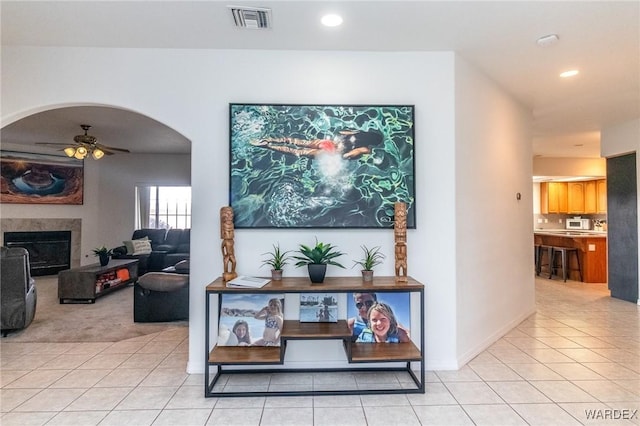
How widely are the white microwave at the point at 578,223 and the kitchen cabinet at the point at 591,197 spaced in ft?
1.32

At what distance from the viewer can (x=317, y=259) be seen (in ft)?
8.73

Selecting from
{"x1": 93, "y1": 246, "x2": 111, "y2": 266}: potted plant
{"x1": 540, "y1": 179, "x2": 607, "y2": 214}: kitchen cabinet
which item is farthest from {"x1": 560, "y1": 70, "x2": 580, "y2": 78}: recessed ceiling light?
{"x1": 93, "y1": 246, "x2": 111, "y2": 266}: potted plant

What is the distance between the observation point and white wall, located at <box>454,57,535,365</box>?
10.1ft

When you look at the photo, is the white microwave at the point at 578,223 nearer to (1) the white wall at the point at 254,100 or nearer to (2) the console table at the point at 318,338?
(1) the white wall at the point at 254,100

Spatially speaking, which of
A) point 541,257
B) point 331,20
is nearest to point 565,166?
point 541,257

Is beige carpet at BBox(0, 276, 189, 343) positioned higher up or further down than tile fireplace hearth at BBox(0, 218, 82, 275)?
further down

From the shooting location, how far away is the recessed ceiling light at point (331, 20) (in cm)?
249

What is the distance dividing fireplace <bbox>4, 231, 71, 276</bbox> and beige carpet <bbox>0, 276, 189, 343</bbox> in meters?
2.23

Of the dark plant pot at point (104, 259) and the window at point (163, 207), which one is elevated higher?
the window at point (163, 207)

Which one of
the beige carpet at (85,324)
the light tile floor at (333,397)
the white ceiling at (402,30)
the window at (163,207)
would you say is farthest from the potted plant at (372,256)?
the window at (163,207)

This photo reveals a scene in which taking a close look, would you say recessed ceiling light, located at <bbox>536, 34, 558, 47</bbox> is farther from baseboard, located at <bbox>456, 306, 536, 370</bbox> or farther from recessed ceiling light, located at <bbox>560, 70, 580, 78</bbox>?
baseboard, located at <bbox>456, 306, 536, 370</bbox>

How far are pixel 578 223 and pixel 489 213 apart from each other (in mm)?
6501

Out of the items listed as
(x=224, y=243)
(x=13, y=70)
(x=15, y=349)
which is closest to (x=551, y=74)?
(x=224, y=243)

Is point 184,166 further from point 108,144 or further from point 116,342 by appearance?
point 116,342
